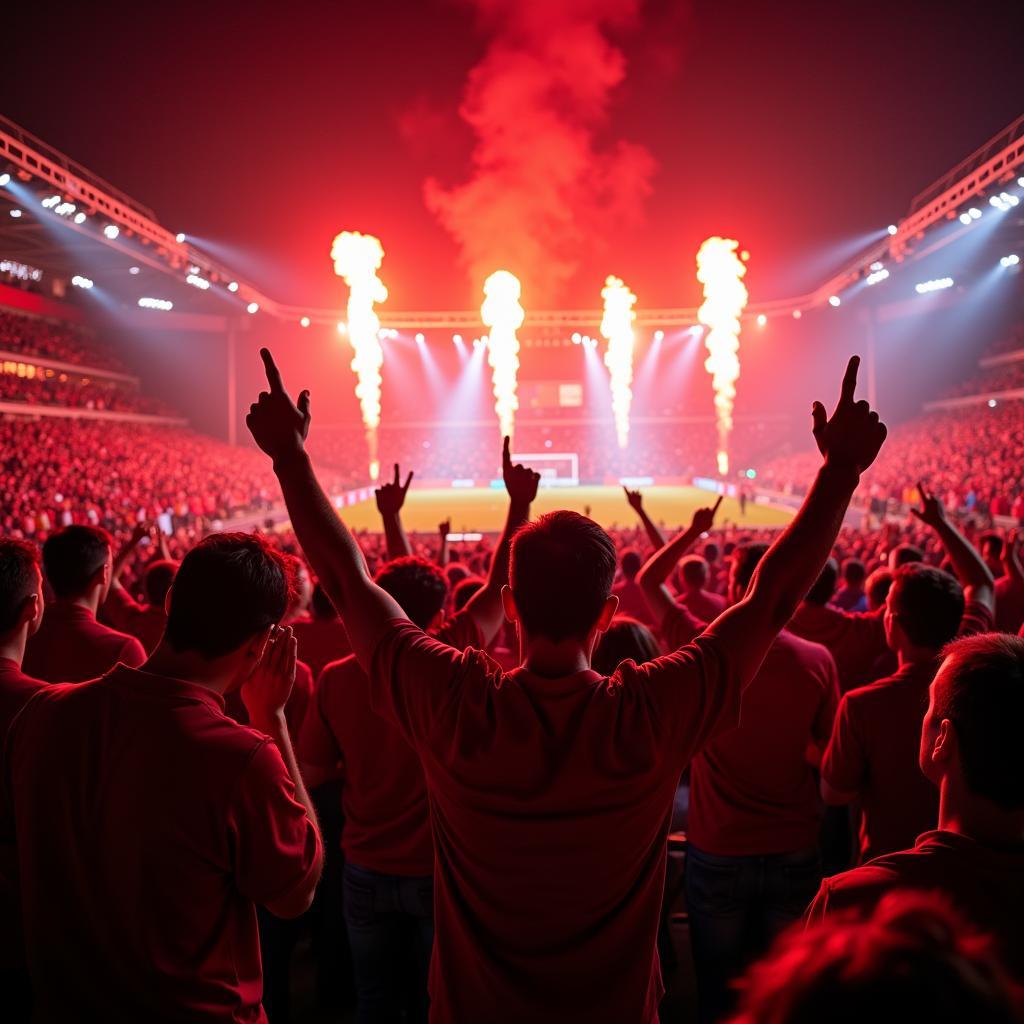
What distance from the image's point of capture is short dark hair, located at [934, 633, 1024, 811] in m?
1.70

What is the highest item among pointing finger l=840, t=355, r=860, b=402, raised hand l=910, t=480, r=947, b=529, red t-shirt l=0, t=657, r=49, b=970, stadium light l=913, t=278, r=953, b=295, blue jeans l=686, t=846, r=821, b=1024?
stadium light l=913, t=278, r=953, b=295

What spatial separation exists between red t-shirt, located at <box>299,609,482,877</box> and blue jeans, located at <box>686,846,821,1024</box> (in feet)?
4.33

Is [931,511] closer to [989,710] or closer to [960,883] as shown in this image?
[989,710]

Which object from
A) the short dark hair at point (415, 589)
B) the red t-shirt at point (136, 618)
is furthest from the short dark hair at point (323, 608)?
the short dark hair at point (415, 589)

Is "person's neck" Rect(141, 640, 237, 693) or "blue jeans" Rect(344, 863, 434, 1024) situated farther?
"blue jeans" Rect(344, 863, 434, 1024)

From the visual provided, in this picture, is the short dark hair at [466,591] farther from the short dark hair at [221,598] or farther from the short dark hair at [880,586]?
the short dark hair at [221,598]

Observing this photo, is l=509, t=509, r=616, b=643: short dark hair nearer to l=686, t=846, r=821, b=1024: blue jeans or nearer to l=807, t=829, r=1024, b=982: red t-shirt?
l=807, t=829, r=1024, b=982: red t-shirt

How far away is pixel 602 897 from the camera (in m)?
1.87

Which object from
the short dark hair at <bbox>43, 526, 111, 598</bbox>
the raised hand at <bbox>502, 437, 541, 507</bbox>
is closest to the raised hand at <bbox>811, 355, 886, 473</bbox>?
the raised hand at <bbox>502, 437, 541, 507</bbox>

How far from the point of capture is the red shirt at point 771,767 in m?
3.45

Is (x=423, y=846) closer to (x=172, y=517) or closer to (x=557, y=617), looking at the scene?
(x=557, y=617)

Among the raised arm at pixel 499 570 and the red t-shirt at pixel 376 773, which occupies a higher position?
the raised arm at pixel 499 570

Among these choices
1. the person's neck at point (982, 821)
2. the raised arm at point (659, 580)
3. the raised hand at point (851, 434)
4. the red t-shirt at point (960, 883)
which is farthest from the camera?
the raised arm at point (659, 580)

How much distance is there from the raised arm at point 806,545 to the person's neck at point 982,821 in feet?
1.75
